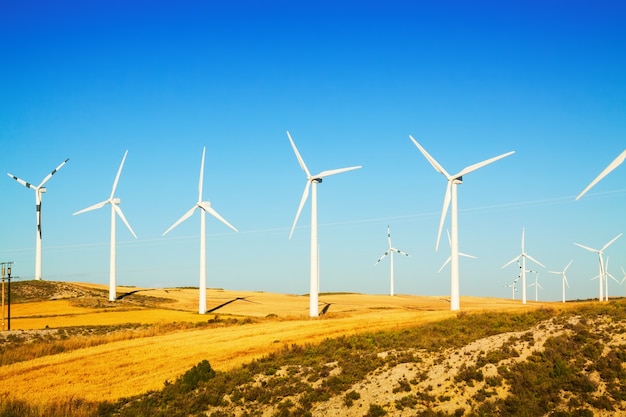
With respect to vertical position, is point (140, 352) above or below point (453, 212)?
below

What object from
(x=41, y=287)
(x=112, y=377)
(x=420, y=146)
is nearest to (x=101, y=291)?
(x=41, y=287)

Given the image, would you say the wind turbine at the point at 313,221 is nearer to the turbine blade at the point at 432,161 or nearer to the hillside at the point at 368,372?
the turbine blade at the point at 432,161

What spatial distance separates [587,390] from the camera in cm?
2742

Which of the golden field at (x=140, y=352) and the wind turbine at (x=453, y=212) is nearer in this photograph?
the golden field at (x=140, y=352)

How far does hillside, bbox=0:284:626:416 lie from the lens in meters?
28.4

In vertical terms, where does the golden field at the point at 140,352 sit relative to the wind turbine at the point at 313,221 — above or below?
below

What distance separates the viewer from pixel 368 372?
34.2 meters

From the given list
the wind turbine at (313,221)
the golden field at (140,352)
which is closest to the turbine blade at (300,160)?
the wind turbine at (313,221)

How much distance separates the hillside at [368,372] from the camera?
2842cm

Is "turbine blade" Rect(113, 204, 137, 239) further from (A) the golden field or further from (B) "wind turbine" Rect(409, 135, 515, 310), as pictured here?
(B) "wind turbine" Rect(409, 135, 515, 310)

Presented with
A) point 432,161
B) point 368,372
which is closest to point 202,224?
point 432,161

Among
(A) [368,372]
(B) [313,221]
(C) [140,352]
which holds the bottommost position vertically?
(C) [140,352]

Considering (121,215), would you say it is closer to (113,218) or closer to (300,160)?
(113,218)

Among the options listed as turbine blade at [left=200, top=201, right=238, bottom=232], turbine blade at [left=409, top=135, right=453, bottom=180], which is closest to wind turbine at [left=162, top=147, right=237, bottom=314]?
turbine blade at [left=200, top=201, right=238, bottom=232]
